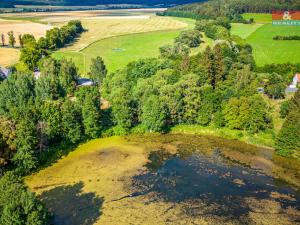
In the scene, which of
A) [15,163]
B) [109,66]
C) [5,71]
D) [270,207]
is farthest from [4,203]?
[109,66]

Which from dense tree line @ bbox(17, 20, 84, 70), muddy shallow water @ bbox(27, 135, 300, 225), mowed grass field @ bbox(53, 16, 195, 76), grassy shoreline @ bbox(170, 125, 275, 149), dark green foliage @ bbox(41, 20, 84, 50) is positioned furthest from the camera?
dark green foliage @ bbox(41, 20, 84, 50)

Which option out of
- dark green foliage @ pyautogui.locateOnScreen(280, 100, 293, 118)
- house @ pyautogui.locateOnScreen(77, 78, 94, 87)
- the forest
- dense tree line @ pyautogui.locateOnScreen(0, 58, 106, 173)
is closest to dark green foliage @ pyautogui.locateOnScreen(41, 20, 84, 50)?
house @ pyautogui.locateOnScreen(77, 78, 94, 87)

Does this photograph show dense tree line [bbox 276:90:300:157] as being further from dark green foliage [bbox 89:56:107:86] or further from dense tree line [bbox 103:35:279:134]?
dark green foliage [bbox 89:56:107:86]

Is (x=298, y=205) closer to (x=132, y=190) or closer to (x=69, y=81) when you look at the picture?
(x=132, y=190)

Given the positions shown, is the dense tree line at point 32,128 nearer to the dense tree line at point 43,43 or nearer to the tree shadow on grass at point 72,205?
the tree shadow on grass at point 72,205

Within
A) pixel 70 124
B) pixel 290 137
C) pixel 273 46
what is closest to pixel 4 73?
pixel 70 124

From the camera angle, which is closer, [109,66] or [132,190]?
[132,190]

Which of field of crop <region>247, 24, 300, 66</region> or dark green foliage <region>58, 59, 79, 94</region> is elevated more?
field of crop <region>247, 24, 300, 66</region>

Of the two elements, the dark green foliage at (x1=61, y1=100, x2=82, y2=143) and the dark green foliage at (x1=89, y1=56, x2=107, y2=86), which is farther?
the dark green foliage at (x1=89, y1=56, x2=107, y2=86)
